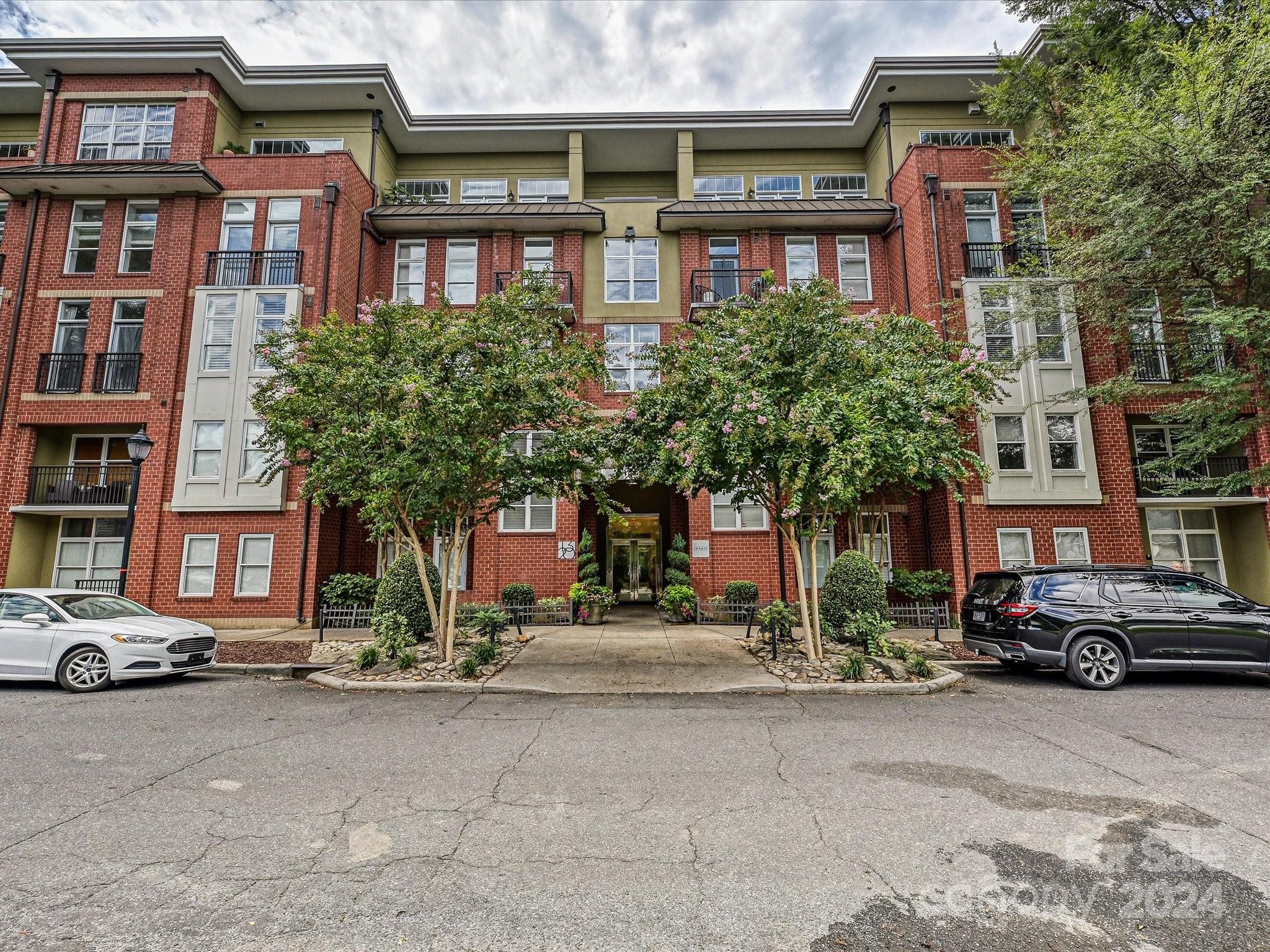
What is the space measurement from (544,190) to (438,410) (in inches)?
622

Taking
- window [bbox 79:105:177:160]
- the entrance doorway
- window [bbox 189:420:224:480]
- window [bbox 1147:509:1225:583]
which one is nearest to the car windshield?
window [bbox 189:420:224:480]

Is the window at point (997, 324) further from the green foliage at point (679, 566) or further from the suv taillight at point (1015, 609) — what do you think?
the green foliage at point (679, 566)

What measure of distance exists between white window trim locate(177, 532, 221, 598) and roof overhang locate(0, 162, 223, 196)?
9.96 m

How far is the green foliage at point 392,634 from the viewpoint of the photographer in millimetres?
10164

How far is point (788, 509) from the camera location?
906 cm

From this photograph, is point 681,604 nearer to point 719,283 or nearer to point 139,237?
point 719,283

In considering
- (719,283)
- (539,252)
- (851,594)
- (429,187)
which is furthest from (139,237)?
(851,594)

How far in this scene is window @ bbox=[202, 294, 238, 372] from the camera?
16.7 m

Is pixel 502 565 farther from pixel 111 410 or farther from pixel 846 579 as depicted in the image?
pixel 111 410

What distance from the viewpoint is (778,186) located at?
70.9 ft

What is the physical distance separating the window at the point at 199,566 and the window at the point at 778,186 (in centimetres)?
2043

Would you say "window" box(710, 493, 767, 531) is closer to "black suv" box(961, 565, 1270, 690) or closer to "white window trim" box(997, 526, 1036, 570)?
"white window trim" box(997, 526, 1036, 570)

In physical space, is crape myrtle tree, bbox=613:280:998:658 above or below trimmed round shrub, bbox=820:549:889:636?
above

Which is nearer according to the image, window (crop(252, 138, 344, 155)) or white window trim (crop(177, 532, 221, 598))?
white window trim (crop(177, 532, 221, 598))
